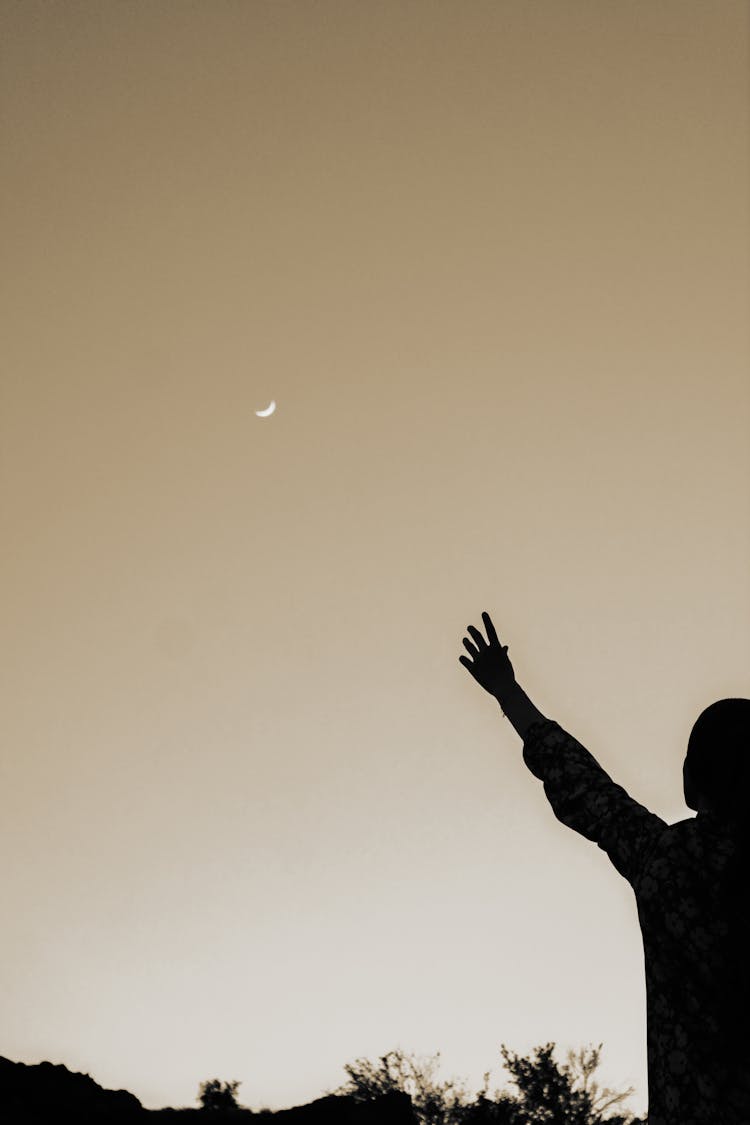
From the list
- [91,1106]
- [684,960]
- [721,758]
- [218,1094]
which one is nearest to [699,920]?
[684,960]

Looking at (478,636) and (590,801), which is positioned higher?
(478,636)

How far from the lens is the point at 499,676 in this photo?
3.01 m

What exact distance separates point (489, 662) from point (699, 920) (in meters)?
1.22

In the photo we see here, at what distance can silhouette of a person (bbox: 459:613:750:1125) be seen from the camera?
1.90 metres

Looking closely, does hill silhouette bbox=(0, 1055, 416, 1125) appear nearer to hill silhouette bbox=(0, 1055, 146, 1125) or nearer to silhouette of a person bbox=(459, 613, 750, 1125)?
hill silhouette bbox=(0, 1055, 146, 1125)

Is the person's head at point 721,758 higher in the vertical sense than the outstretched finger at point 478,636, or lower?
lower

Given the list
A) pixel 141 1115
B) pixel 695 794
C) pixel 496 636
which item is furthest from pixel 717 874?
pixel 141 1115

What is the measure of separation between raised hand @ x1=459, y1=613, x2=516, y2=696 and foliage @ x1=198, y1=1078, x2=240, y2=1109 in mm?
74398

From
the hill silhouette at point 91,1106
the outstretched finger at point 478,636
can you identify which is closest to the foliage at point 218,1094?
the hill silhouette at point 91,1106

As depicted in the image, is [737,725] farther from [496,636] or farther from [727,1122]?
[496,636]

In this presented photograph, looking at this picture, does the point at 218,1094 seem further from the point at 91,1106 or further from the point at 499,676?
the point at 499,676

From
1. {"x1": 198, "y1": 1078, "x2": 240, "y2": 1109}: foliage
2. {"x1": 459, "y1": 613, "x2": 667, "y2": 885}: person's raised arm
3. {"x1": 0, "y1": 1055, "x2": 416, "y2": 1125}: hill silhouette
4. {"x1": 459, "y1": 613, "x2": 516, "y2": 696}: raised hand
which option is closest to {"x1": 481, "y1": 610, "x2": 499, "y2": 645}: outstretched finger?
{"x1": 459, "y1": 613, "x2": 516, "y2": 696}: raised hand

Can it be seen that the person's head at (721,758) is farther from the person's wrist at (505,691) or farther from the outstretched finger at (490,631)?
the outstretched finger at (490,631)

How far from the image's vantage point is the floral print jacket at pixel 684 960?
1908 millimetres
